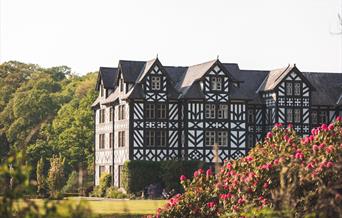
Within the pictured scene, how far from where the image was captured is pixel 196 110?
173ft

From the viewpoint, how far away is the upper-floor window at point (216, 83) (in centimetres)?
5261

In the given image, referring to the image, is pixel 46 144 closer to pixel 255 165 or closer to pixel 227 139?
pixel 227 139

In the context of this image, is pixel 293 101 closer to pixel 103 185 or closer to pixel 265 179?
pixel 103 185

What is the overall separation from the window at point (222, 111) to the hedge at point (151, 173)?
3641mm

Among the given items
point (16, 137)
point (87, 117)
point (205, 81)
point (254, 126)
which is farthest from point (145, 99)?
point (16, 137)

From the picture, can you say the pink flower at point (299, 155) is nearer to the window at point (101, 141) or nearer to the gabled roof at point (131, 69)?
the gabled roof at point (131, 69)

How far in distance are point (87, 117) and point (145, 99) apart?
15.6 m

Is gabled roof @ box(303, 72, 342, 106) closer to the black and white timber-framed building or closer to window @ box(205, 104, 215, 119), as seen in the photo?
the black and white timber-framed building

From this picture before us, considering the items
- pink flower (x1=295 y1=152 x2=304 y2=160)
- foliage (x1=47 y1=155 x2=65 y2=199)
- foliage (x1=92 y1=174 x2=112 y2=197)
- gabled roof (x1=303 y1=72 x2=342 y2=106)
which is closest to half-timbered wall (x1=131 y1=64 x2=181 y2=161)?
foliage (x1=92 y1=174 x2=112 y2=197)

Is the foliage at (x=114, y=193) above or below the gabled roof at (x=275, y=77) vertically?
below

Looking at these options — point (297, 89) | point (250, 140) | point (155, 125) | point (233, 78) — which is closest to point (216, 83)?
point (233, 78)

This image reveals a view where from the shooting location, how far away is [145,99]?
171 ft

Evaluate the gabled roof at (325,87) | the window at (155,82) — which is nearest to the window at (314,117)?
the gabled roof at (325,87)

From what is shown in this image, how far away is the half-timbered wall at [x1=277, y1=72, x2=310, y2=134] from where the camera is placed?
5431 centimetres
